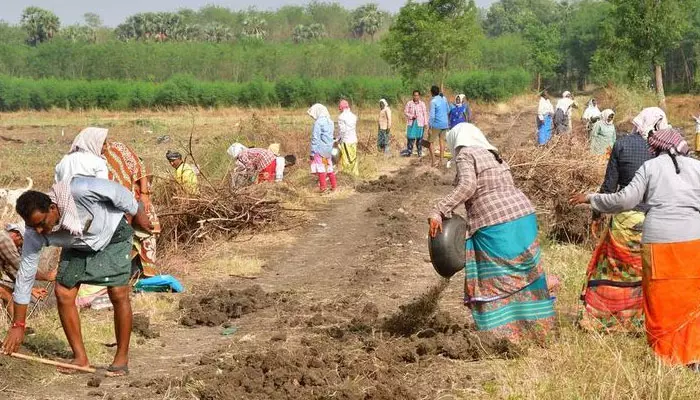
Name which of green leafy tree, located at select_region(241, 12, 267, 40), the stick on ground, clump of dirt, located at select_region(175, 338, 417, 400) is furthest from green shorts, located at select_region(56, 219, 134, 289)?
green leafy tree, located at select_region(241, 12, 267, 40)

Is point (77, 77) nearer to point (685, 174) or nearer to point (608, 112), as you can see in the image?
point (608, 112)

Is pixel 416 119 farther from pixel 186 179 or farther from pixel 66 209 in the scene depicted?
pixel 66 209

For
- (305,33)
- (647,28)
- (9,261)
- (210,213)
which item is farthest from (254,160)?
(305,33)

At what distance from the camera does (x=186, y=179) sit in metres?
11.1

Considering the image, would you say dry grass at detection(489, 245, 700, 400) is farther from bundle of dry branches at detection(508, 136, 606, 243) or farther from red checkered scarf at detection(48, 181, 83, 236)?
bundle of dry branches at detection(508, 136, 606, 243)

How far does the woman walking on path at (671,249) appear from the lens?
18.6 feet

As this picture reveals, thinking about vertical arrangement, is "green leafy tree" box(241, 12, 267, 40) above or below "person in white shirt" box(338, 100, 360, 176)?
above

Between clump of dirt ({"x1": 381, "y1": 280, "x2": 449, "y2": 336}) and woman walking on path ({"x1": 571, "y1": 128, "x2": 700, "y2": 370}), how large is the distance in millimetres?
1938

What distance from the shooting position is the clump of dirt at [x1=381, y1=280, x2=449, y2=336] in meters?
7.16

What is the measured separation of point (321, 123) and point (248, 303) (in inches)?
259

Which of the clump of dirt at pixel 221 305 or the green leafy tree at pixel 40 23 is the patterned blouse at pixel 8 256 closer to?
the clump of dirt at pixel 221 305

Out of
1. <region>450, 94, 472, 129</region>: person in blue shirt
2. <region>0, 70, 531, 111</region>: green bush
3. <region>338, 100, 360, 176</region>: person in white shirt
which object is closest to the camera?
<region>338, 100, 360, 176</region>: person in white shirt

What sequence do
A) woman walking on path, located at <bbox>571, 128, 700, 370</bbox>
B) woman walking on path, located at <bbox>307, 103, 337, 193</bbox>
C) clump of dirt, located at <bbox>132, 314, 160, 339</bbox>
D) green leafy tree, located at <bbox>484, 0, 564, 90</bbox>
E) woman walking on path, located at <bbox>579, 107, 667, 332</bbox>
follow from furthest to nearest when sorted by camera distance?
1. green leafy tree, located at <bbox>484, 0, 564, 90</bbox>
2. woman walking on path, located at <bbox>307, 103, 337, 193</bbox>
3. clump of dirt, located at <bbox>132, 314, 160, 339</bbox>
4. woman walking on path, located at <bbox>579, 107, 667, 332</bbox>
5. woman walking on path, located at <bbox>571, 128, 700, 370</bbox>

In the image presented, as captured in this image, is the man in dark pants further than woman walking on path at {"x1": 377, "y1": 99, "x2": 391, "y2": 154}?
No
